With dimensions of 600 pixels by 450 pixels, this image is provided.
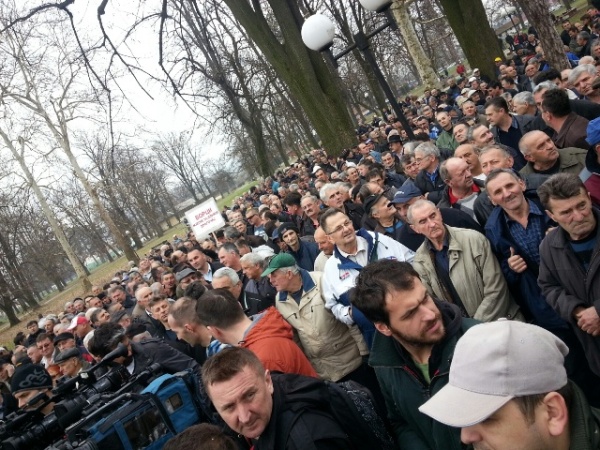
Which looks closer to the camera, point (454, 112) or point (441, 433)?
point (441, 433)

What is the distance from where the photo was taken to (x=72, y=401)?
3600 mm

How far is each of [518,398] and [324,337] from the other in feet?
8.49

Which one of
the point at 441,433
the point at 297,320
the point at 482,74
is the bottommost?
the point at 441,433

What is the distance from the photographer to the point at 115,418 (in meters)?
3.09

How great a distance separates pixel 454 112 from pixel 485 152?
695 cm

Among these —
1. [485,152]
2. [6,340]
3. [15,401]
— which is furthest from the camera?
[6,340]

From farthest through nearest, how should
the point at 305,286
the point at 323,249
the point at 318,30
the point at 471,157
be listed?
1. the point at 318,30
2. the point at 323,249
3. the point at 471,157
4. the point at 305,286

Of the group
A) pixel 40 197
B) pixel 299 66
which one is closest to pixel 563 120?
pixel 299 66

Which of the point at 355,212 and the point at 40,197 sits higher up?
the point at 40,197

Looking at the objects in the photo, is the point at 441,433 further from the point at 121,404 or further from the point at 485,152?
the point at 485,152

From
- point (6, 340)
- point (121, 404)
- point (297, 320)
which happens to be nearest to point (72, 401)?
point (121, 404)

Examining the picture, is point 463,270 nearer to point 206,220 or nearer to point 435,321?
point 435,321

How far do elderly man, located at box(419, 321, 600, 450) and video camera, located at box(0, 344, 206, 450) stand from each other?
2.37 metres

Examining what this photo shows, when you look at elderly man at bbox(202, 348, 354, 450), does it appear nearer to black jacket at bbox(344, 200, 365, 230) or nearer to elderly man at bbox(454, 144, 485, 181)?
elderly man at bbox(454, 144, 485, 181)
